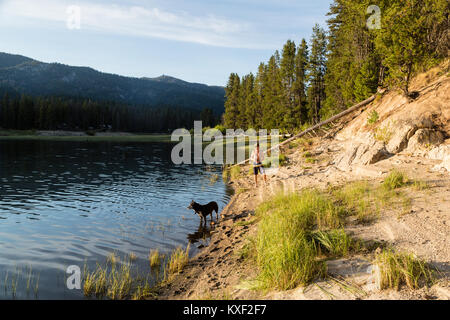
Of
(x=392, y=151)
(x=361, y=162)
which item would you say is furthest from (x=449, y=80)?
(x=361, y=162)

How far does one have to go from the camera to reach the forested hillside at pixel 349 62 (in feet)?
65.5

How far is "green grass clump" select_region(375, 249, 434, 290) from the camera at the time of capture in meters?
5.41

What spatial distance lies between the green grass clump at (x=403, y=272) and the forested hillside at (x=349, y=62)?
63.0 ft

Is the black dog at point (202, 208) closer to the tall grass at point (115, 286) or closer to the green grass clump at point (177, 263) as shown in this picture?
the green grass clump at point (177, 263)

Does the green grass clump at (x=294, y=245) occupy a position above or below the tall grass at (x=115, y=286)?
above

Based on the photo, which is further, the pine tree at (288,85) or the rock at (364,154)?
the pine tree at (288,85)

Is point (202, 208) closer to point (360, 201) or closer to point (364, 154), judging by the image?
point (360, 201)

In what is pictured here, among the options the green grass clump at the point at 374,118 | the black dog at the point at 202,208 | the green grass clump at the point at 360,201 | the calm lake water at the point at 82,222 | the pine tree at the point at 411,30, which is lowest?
the calm lake water at the point at 82,222

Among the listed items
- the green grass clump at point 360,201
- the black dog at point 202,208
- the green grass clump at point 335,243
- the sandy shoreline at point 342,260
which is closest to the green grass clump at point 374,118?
the sandy shoreline at point 342,260

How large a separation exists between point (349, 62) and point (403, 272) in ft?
122

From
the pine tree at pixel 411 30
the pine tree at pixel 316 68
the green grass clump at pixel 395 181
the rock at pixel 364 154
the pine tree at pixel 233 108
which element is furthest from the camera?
the pine tree at pixel 233 108

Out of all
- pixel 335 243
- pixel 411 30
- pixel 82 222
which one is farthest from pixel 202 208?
pixel 411 30

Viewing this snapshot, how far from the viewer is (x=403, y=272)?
548 centimetres
